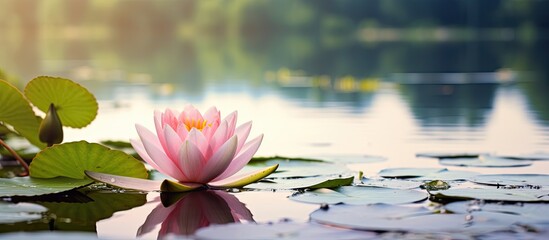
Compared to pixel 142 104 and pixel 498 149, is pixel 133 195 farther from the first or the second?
pixel 142 104

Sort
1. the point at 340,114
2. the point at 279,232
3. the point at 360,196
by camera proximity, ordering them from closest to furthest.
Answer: the point at 279,232 → the point at 360,196 → the point at 340,114

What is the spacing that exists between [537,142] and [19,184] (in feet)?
7.58

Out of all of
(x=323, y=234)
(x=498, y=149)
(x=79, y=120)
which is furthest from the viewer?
(x=498, y=149)

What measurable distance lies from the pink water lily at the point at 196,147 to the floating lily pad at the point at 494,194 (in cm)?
48

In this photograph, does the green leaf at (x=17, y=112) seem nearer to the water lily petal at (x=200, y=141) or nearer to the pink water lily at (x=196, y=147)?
the pink water lily at (x=196, y=147)

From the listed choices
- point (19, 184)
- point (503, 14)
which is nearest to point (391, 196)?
point (19, 184)

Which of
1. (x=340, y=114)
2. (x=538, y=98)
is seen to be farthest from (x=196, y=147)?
(x=538, y=98)

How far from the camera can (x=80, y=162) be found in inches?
79.0

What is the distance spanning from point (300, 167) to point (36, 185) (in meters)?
0.84

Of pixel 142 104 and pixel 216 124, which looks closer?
pixel 216 124

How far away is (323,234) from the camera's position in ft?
4.78

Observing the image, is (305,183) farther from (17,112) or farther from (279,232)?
(17,112)

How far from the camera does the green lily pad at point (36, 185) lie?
74.2 inches

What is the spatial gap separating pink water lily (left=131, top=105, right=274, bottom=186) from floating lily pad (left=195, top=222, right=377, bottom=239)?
0.40m
